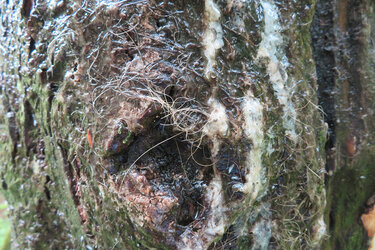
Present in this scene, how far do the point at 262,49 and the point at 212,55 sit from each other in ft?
0.53

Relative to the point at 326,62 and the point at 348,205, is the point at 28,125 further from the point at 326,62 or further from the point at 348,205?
the point at 348,205

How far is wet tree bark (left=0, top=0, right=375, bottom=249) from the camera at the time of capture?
0.78 meters

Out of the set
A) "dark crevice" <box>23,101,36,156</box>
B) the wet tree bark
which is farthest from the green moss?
"dark crevice" <box>23,101,36,156</box>

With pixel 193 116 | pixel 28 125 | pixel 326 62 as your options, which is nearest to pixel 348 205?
pixel 326 62

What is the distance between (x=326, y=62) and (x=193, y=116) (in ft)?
1.83

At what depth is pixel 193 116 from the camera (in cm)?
79

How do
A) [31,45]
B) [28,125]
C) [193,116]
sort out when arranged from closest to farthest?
[193,116] < [31,45] < [28,125]

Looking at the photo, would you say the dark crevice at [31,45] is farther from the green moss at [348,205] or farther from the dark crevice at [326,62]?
the green moss at [348,205]

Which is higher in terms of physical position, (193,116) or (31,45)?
(31,45)

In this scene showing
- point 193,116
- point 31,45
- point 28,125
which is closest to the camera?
point 193,116

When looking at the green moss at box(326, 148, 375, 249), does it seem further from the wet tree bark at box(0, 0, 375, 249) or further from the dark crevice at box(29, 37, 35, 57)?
the dark crevice at box(29, 37, 35, 57)

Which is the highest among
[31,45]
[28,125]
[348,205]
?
[31,45]

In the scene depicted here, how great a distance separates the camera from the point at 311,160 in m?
0.95

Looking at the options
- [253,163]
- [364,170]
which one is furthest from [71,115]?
[364,170]
